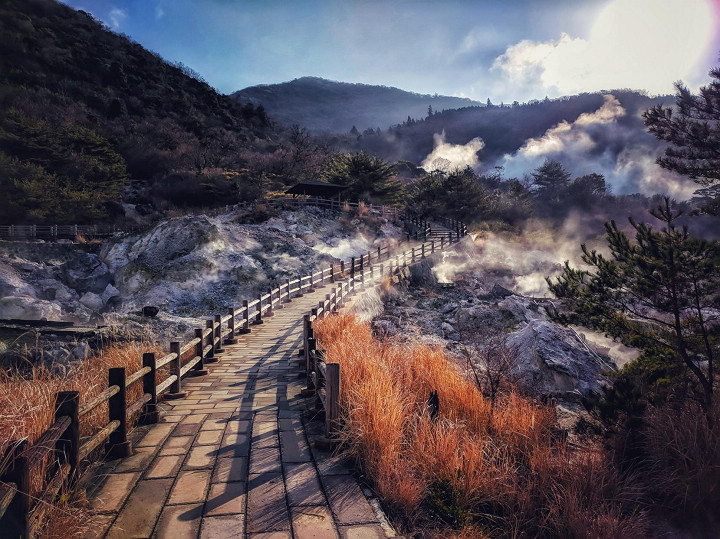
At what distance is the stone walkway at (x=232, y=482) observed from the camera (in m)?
2.99

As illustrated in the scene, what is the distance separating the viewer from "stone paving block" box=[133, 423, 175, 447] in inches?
176

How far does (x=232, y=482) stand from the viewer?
11.8 ft

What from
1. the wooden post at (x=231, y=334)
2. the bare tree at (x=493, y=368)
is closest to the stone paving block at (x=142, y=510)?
the bare tree at (x=493, y=368)

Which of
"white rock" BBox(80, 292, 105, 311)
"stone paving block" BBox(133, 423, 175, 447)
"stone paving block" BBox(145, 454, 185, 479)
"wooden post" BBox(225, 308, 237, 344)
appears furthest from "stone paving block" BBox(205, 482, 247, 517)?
"white rock" BBox(80, 292, 105, 311)

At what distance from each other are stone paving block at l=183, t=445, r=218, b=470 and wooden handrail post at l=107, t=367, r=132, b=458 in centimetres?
70

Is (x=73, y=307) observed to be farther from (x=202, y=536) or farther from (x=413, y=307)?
(x=202, y=536)

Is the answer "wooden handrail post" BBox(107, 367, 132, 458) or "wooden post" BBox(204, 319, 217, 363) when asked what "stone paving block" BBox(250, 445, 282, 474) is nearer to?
"wooden handrail post" BBox(107, 367, 132, 458)

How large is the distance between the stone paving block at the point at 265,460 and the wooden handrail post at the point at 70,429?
157 centimetres

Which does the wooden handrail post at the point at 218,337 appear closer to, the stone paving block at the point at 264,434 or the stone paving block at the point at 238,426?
the stone paving block at the point at 238,426

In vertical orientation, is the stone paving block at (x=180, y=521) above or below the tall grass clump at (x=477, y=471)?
above

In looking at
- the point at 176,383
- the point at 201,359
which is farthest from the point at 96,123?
the point at 176,383

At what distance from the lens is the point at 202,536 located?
2.85m

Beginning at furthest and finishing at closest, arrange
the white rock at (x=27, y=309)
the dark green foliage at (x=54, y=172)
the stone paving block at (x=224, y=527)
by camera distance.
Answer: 1. the dark green foliage at (x=54, y=172)
2. the white rock at (x=27, y=309)
3. the stone paving block at (x=224, y=527)

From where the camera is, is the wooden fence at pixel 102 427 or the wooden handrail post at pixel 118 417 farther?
the wooden handrail post at pixel 118 417
